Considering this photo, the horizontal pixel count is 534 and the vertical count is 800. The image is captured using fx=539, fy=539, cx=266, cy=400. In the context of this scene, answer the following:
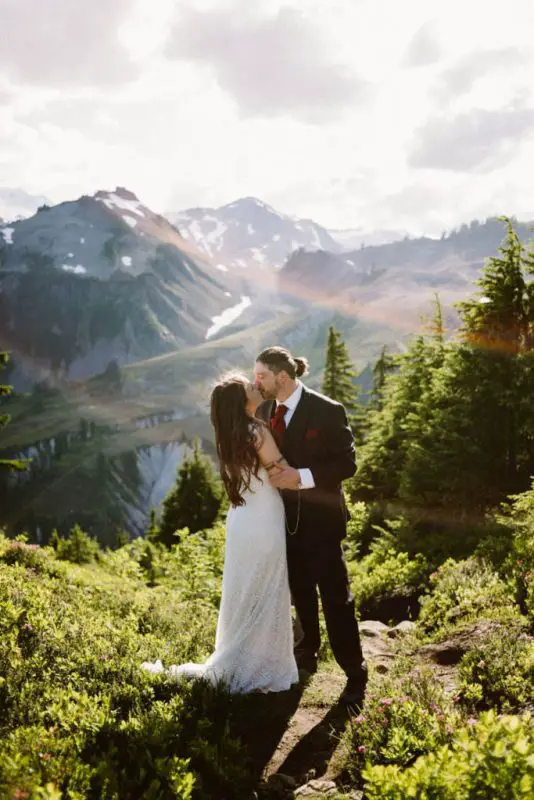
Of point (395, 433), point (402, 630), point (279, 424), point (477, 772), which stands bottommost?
point (402, 630)

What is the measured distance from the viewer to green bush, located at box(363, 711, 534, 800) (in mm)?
2699

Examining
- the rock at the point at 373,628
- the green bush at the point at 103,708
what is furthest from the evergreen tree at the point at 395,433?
the green bush at the point at 103,708

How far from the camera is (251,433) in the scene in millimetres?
5219

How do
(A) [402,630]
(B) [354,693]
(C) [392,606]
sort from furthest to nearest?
1. (C) [392,606]
2. (A) [402,630]
3. (B) [354,693]

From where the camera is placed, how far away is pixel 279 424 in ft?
18.9

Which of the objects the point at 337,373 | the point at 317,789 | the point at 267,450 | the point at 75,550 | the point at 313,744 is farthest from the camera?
the point at 337,373

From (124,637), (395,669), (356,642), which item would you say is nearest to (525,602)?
(395,669)

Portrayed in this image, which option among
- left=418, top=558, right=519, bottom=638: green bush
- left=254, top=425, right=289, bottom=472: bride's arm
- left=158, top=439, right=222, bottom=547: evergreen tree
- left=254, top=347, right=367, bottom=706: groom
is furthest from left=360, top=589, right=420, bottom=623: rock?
left=158, top=439, right=222, bottom=547: evergreen tree

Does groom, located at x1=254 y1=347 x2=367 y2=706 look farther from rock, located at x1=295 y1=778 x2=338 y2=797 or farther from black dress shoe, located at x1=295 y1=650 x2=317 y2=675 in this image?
rock, located at x1=295 y1=778 x2=338 y2=797

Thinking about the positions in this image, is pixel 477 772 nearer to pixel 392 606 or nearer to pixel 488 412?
pixel 392 606

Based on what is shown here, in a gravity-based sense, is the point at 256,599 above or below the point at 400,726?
above

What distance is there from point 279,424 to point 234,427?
0.73 m

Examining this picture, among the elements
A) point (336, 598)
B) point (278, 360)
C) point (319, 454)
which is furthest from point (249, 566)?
point (278, 360)

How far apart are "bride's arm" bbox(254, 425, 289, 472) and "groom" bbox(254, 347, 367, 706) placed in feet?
0.64
